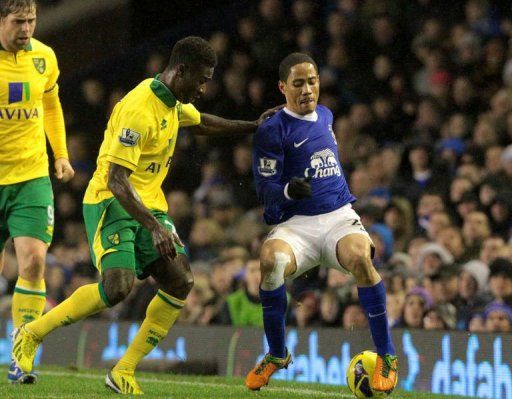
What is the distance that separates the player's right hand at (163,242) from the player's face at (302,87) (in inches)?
51.4

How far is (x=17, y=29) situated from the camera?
723 cm

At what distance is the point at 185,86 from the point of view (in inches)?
269

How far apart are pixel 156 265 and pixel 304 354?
2.72 m

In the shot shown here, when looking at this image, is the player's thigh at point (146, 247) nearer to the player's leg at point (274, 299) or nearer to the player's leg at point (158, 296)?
the player's leg at point (158, 296)

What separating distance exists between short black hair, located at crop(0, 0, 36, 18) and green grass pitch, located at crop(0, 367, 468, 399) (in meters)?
2.32

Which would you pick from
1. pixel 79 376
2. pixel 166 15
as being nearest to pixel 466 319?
pixel 79 376

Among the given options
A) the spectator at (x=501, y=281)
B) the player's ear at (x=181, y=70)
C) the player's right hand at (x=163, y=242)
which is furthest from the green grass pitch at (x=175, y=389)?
the player's ear at (x=181, y=70)

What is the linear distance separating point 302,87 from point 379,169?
495 cm

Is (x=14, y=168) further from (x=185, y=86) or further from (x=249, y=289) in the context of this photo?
(x=249, y=289)

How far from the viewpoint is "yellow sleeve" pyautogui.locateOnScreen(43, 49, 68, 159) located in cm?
772

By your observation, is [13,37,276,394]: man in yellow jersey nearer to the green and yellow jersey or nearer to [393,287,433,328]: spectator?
the green and yellow jersey

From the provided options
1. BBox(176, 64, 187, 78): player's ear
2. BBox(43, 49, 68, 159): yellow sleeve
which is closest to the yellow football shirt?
BBox(176, 64, 187, 78): player's ear

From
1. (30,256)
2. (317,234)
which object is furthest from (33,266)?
(317,234)

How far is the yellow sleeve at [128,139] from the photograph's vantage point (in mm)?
6609
